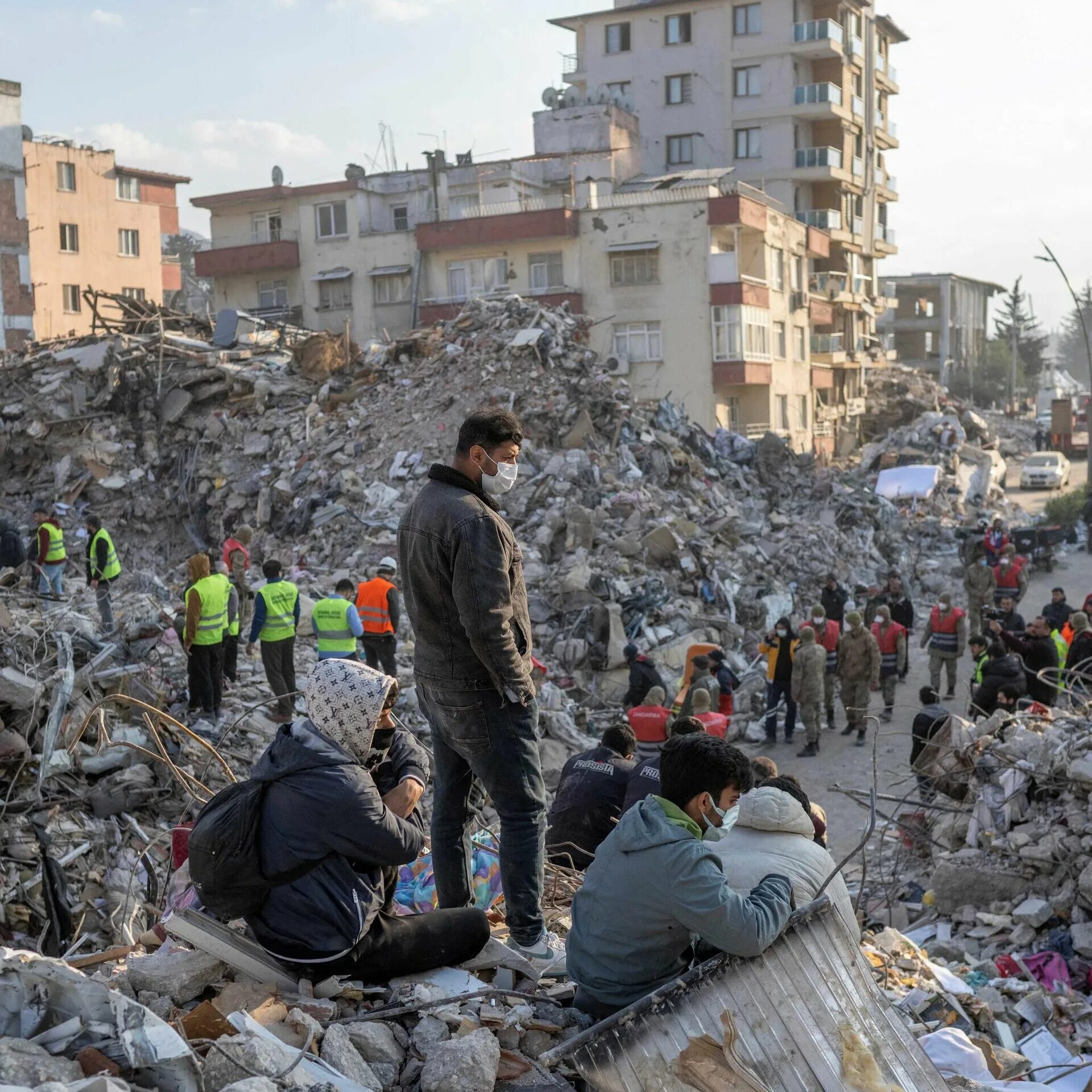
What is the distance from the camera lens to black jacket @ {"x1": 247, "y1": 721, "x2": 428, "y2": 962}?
143 inches

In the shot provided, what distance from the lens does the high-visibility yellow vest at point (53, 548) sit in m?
14.1

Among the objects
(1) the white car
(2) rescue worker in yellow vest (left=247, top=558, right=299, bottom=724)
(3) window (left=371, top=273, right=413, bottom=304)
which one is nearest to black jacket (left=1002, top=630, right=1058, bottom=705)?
(2) rescue worker in yellow vest (left=247, top=558, right=299, bottom=724)

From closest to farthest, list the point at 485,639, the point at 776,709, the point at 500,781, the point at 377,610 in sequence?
the point at 485,639 < the point at 500,781 < the point at 377,610 < the point at 776,709

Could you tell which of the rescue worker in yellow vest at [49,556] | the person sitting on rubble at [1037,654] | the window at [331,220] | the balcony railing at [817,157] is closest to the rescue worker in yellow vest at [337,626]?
the rescue worker in yellow vest at [49,556]

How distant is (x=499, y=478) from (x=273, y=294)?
3932 cm

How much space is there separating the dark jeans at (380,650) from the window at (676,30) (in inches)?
1617

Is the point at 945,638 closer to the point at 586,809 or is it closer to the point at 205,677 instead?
the point at 205,677

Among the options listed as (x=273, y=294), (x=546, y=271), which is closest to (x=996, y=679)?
(x=546, y=271)

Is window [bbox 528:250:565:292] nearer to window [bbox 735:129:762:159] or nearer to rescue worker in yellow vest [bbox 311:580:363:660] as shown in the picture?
window [bbox 735:129:762:159]

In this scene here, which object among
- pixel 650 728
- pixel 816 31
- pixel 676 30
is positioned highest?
pixel 676 30

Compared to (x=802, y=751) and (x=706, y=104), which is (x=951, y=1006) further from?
(x=706, y=104)

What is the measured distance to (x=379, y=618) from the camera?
12.2 m

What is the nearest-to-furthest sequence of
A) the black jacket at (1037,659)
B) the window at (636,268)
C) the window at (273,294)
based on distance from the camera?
the black jacket at (1037,659) → the window at (636,268) → the window at (273,294)

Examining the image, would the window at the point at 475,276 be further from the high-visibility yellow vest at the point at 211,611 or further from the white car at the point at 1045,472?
the high-visibility yellow vest at the point at 211,611
